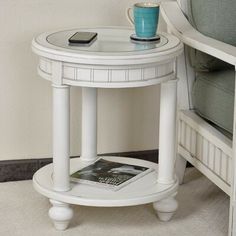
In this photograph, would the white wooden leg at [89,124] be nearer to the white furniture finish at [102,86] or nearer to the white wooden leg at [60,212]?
the white furniture finish at [102,86]

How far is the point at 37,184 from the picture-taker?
2.08m

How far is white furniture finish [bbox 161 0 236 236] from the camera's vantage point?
6.38 ft

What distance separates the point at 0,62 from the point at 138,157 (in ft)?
2.06

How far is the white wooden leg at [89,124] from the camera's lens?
2213 millimetres

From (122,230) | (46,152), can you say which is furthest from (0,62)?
(122,230)

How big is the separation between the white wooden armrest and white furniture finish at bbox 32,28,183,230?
0.08 meters

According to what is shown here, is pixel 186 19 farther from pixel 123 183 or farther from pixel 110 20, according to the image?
pixel 123 183

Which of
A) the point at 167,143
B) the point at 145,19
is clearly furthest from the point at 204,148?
the point at 145,19

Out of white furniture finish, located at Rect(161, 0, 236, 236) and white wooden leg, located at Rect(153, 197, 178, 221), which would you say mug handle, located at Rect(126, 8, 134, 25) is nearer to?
white furniture finish, located at Rect(161, 0, 236, 236)

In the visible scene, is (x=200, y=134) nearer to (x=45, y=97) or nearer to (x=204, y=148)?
(x=204, y=148)

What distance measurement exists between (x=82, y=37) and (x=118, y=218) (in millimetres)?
585

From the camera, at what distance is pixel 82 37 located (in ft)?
6.52

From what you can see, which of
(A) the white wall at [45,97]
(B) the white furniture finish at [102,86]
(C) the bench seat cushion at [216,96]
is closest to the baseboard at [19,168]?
(A) the white wall at [45,97]

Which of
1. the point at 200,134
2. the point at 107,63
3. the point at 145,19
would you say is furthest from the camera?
the point at 200,134
